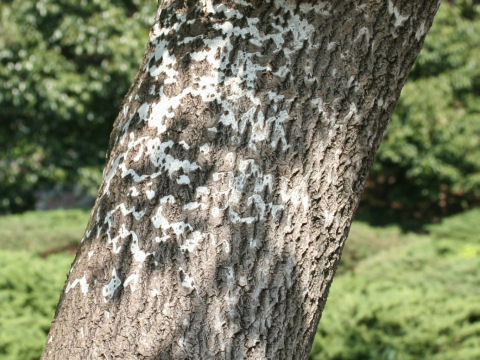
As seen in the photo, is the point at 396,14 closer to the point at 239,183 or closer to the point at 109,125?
the point at 239,183

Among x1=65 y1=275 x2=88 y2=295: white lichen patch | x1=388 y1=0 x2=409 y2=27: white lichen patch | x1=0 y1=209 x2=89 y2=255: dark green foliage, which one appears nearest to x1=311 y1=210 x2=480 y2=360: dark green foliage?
x1=65 y1=275 x2=88 y2=295: white lichen patch

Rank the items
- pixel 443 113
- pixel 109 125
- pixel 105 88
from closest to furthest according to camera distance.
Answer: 1. pixel 443 113
2. pixel 105 88
3. pixel 109 125

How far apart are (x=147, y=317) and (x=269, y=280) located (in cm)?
32

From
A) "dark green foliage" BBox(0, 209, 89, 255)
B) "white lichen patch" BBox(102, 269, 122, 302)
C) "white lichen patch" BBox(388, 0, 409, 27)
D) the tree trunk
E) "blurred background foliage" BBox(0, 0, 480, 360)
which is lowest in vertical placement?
"white lichen patch" BBox(102, 269, 122, 302)

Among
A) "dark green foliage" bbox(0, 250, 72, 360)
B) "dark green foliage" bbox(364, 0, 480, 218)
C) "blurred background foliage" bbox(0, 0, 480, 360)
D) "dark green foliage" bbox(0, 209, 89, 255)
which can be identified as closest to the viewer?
"dark green foliage" bbox(0, 250, 72, 360)

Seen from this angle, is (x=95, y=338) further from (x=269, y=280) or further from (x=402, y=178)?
(x=402, y=178)

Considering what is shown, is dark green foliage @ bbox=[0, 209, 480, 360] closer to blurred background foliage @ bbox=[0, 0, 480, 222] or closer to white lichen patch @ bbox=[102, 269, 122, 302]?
white lichen patch @ bbox=[102, 269, 122, 302]

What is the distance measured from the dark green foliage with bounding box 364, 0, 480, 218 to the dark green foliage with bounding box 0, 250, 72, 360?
708cm

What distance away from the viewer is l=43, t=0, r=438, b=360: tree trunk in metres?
1.49

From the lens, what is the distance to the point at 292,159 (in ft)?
5.04

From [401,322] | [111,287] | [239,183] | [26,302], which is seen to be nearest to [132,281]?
[111,287]

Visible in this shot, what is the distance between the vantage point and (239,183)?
4.97 feet

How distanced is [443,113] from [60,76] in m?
6.84

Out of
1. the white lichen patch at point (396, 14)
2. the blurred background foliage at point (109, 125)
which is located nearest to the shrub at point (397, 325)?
the blurred background foliage at point (109, 125)
